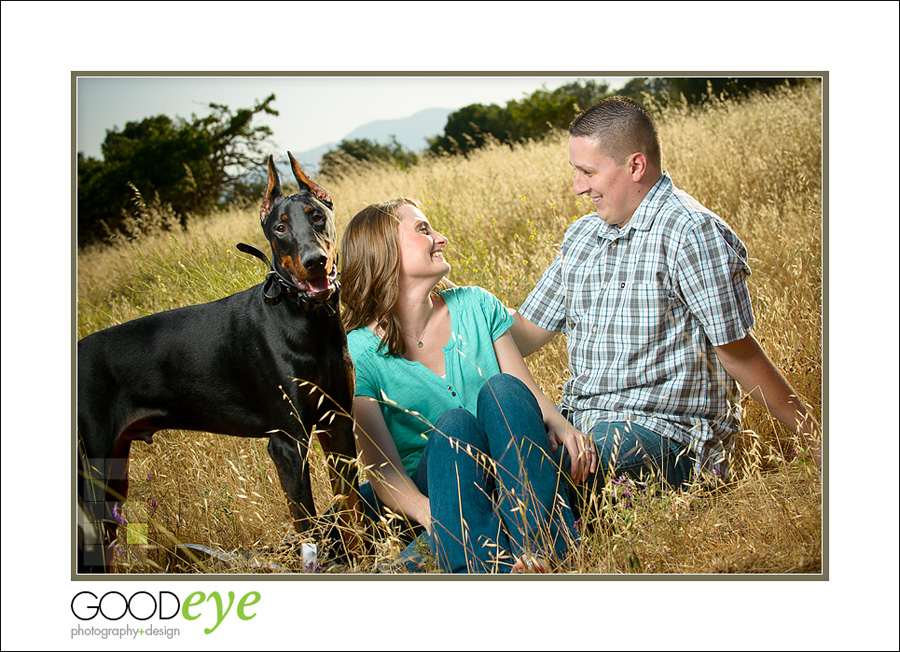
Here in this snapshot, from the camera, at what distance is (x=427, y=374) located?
254 cm

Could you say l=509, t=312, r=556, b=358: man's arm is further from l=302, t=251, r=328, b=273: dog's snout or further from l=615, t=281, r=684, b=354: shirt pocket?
l=302, t=251, r=328, b=273: dog's snout

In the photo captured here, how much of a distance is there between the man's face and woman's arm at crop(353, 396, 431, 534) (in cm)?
107

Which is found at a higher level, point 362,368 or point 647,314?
point 647,314

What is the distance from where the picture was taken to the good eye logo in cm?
222

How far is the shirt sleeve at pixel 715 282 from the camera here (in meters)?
2.36

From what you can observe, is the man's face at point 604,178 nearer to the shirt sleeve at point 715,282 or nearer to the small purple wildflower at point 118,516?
the shirt sleeve at point 715,282

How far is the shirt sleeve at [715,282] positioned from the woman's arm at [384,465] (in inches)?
44.7

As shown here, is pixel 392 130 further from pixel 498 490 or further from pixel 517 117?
pixel 498 490

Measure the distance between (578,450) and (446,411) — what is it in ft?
1.52

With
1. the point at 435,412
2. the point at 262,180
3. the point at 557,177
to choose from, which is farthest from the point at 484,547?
the point at 557,177

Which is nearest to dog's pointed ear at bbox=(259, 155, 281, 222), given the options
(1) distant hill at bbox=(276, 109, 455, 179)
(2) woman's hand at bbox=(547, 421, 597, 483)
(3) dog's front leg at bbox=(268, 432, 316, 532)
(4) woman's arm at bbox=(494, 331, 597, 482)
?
(3) dog's front leg at bbox=(268, 432, 316, 532)

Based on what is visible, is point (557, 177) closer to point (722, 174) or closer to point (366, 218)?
point (722, 174)

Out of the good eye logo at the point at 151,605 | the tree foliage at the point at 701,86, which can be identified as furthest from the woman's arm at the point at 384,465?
the tree foliage at the point at 701,86

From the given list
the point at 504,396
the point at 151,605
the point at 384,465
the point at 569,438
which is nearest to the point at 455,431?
the point at 504,396
